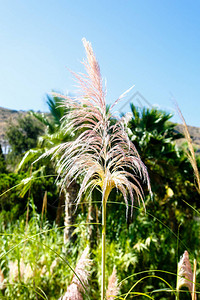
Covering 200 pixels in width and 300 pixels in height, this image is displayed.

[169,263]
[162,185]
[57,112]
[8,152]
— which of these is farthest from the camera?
[8,152]

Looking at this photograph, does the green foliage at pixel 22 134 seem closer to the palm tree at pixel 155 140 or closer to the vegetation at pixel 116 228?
the vegetation at pixel 116 228

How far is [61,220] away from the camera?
5910 millimetres

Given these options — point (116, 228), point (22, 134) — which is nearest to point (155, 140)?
point (116, 228)

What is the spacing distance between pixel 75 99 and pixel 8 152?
69.4 feet

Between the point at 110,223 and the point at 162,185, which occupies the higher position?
the point at 162,185

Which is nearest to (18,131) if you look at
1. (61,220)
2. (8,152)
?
(8,152)

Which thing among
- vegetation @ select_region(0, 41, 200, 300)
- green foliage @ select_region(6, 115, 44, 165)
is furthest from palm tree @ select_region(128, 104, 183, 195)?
green foliage @ select_region(6, 115, 44, 165)

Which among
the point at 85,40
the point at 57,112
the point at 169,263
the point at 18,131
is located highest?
the point at 18,131

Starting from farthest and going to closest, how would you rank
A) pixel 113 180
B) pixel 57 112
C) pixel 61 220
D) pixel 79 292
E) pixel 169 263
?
pixel 61 220 < pixel 57 112 < pixel 169 263 < pixel 79 292 < pixel 113 180

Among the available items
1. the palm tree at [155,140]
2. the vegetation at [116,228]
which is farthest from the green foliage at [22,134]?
the palm tree at [155,140]

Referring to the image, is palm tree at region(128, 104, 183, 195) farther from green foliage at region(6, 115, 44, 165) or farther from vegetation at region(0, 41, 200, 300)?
green foliage at region(6, 115, 44, 165)

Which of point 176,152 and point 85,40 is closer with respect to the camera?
point 85,40

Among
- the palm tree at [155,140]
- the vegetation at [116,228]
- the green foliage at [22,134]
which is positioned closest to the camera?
the vegetation at [116,228]

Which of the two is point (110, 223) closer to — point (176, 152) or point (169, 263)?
point (169, 263)
